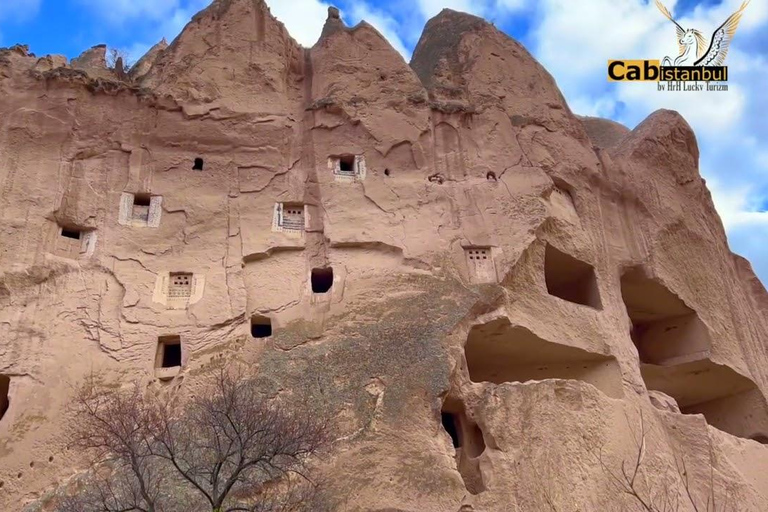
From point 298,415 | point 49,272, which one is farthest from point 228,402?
point 49,272

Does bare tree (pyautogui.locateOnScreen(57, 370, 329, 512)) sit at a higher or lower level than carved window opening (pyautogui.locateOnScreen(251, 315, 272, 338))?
lower

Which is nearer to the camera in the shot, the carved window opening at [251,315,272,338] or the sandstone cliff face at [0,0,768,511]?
the sandstone cliff face at [0,0,768,511]

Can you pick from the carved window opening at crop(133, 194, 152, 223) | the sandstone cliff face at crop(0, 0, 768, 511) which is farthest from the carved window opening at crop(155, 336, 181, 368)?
the carved window opening at crop(133, 194, 152, 223)

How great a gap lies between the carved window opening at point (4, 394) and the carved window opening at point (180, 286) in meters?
2.13

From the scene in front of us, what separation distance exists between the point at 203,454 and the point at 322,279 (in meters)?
3.68

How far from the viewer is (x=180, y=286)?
10.3 metres

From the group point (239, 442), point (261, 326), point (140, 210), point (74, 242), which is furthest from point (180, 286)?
point (239, 442)

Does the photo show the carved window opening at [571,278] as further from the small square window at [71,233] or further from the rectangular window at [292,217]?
the small square window at [71,233]

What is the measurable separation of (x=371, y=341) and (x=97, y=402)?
3.15m

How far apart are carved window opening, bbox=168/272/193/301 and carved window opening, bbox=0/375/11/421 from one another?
213 centimetres

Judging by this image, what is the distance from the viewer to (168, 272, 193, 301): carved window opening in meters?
10.1

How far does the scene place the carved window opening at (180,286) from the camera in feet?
33.3

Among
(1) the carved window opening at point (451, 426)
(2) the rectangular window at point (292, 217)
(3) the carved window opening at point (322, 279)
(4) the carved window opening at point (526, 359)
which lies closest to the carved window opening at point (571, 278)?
(4) the carved window opening at point (526, 359)

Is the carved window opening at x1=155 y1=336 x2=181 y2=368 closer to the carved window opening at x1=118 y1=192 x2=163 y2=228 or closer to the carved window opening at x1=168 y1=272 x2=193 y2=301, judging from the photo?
the carved window opening at x1=168 y1=272 x2=193 y2=301
